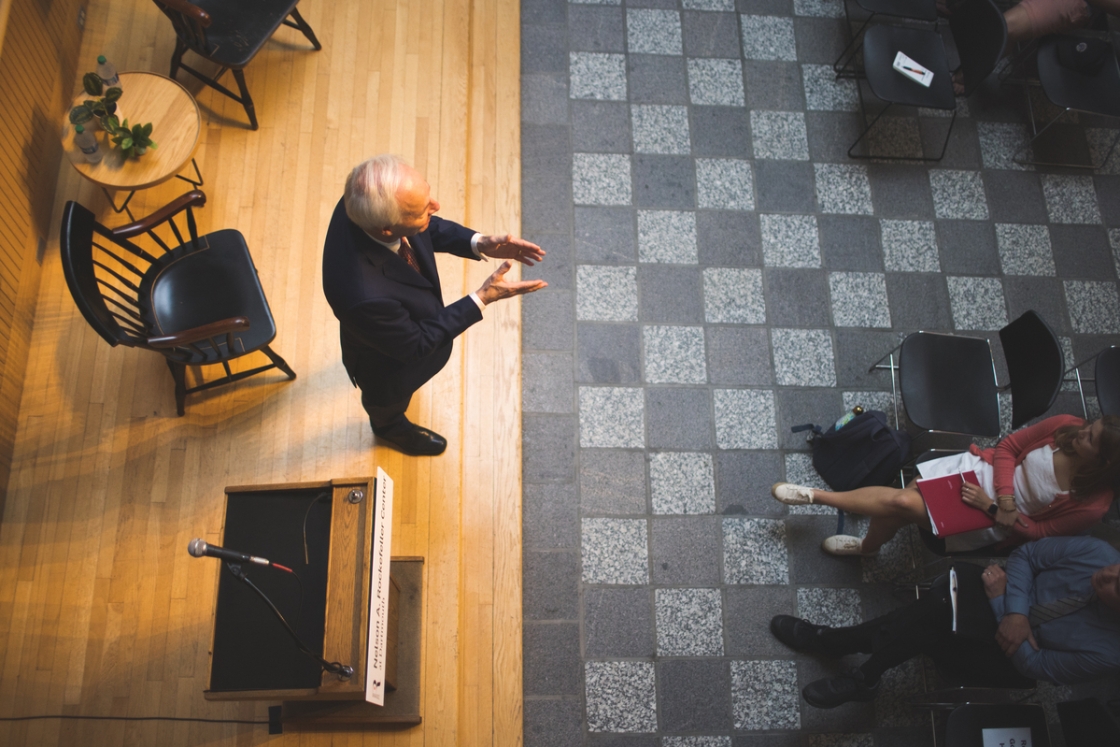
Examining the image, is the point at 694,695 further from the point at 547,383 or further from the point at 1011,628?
the point at 547,383

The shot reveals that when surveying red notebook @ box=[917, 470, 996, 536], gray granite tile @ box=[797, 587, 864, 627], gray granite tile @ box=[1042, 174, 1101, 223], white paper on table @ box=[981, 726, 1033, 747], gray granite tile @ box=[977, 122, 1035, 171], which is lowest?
white paper on table @ box=[981, 726, 1033, 747]

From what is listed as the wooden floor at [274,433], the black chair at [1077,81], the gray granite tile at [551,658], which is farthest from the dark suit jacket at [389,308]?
the black chair at [1077,81]

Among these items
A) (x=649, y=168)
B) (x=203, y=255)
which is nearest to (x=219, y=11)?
(x=203, y=255)

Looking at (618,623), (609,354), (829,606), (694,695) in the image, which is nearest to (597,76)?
(609,354)

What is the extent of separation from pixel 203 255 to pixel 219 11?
1.32m

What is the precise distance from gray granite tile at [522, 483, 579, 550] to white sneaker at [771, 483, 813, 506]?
94 cm

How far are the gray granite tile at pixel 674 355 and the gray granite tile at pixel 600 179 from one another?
2.55ft

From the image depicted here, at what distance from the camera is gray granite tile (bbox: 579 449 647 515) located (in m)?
3.36

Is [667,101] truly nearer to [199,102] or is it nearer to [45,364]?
[199,102]

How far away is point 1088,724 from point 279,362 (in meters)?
3.54

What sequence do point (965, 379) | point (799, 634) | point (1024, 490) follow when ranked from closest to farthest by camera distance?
point (1024, 490), point (799, 634), point (965, 379)

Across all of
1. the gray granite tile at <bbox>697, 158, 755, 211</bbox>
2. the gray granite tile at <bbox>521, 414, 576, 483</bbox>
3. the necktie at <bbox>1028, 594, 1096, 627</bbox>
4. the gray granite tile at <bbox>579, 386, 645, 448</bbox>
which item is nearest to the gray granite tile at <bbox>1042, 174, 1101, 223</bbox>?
the gray granite tile at <bbox>697, 158, 755, 211</bbox>

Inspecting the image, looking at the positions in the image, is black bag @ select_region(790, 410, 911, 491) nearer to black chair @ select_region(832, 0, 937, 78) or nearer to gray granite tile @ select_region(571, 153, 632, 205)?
gray granite tile @ select_region(571, 153, 632, 205)

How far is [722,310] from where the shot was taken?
3717 mm
